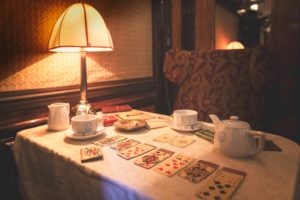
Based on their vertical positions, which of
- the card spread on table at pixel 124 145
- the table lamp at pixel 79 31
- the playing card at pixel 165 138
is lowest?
the card spread on table at pixel 124 145

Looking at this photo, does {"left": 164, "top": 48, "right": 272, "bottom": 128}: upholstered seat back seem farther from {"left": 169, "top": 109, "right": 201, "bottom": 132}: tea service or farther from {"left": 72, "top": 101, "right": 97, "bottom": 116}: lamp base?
{"left": 72, "top": 101, "right": 97, "bottom": 116}: lamp base

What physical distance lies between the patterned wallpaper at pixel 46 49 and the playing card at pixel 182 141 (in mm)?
900

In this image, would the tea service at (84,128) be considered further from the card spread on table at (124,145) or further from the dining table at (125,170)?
the card spread on table at (124,145)

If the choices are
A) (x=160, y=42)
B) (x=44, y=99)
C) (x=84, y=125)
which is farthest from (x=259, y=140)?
(x=160, y=42)

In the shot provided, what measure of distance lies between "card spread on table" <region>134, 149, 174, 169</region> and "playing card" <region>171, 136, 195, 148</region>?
3.1 inches

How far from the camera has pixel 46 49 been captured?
1.30 m

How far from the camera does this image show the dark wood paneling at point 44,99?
1.16m

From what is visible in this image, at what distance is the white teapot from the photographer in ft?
2.16

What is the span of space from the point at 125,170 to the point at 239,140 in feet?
1.17

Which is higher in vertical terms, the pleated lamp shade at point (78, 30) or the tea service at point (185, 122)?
the pleated lamp shade at point (78, 30)

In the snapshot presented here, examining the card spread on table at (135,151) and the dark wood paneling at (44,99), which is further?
the dark wood paneling at (44,99)

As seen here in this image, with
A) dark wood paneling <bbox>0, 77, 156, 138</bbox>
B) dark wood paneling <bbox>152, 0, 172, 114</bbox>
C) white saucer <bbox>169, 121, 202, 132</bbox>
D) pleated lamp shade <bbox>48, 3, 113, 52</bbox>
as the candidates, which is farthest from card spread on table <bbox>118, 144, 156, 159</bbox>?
dark wood paneling <bbox>152, 0, 172, 114</bbox>

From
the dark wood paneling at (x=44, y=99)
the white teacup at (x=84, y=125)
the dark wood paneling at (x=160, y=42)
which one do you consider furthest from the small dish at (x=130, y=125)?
the dark wood paneling at (x=160, y=42)

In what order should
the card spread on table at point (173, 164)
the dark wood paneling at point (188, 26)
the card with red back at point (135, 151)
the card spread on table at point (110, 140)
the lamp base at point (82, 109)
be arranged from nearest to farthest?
1. the card spread on table at point (173, 164)
2. the card with red back at point (135, 151)
3. the card spread on table at point (110, 140)
4. the lamp base at point (82, 109)
5. the dark wood paneling at point (188, 26)
